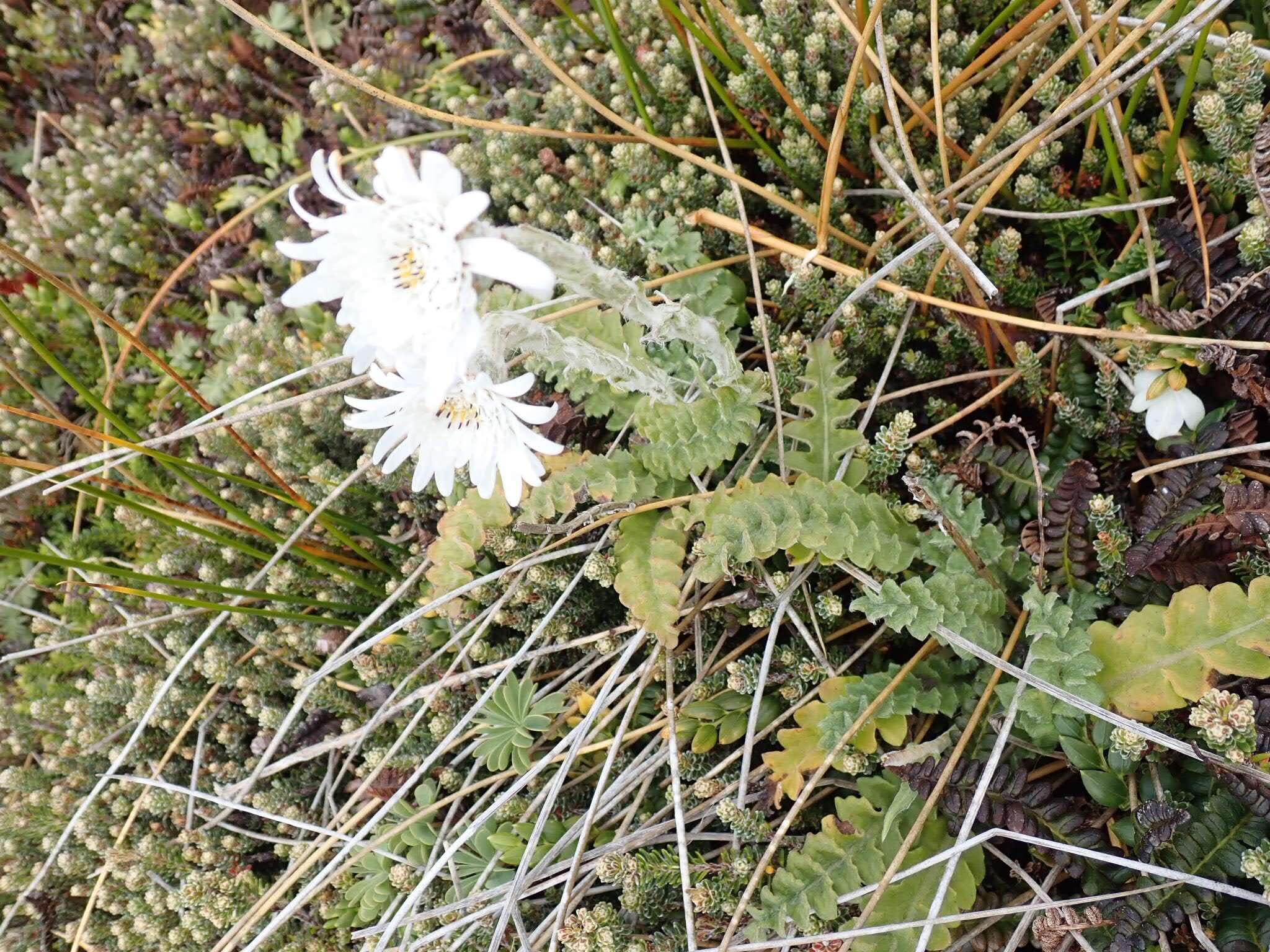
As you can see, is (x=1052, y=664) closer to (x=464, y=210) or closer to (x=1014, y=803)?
(x=1014, y=803)

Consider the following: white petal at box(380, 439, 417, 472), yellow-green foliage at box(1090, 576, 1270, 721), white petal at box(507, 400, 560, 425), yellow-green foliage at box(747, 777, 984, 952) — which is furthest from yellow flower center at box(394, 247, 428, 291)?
yellow-green foliage at box(1090, 576, 1270, 721)

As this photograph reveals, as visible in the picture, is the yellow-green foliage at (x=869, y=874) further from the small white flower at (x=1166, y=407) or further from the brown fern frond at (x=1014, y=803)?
the small white flower at (x=1166, y=407)

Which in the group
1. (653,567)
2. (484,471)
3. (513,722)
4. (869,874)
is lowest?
(869,874)

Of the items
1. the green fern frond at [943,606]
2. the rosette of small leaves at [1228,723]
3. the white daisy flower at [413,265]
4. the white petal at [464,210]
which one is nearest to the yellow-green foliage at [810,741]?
the green fern frond at [943,606]

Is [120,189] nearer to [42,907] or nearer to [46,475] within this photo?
[46,475]

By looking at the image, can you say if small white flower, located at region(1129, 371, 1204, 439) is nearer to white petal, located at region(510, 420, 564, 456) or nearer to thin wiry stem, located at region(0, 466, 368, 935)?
white petal, located at region(510, 420, 564, 456)

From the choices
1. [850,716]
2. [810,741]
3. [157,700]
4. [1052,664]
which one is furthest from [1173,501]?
A: [157,700]
